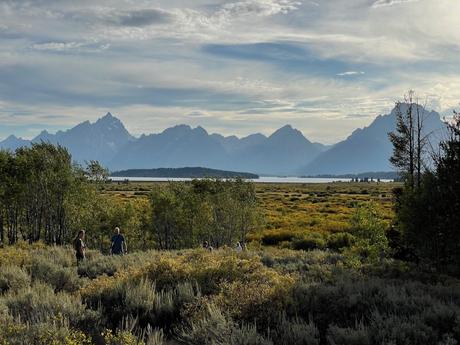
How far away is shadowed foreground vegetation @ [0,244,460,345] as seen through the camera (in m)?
6.91

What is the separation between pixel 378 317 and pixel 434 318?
3.61ft

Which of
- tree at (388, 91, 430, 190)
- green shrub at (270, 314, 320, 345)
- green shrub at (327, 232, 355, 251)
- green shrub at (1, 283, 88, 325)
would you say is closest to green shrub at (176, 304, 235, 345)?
green shrub at (270, 314, 320, 345)

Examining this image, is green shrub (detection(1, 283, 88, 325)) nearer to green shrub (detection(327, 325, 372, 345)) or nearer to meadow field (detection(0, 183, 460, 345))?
meadow field (detection(0, 183, 460, 345))

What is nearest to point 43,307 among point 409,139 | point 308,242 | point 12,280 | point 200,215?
point 12,280

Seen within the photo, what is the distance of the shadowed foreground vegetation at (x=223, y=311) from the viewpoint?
22.7 ft

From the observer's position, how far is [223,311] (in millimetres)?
8188

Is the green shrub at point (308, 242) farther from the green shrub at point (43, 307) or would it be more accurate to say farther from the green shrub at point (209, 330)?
the green shrub at point (209, 330)

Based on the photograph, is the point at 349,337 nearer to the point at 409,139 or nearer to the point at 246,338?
the point at 246,338

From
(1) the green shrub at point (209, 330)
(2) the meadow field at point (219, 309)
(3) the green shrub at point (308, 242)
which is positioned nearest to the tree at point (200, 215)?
(3) the green shrub at point (308, 242)

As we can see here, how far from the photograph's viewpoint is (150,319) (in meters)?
8.67

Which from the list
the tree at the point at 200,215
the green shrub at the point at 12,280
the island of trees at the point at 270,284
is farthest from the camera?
the tree at the point at 200,215

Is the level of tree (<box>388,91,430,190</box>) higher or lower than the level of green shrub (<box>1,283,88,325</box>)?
A: higher

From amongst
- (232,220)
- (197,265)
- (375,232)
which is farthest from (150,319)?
(232,220)

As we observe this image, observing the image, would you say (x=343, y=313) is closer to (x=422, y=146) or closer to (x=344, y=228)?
(x=422, y=146)
